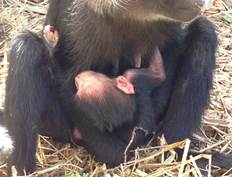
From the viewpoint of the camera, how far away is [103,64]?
468cm

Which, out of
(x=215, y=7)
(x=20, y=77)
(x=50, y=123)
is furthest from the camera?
(x=215, y=7)

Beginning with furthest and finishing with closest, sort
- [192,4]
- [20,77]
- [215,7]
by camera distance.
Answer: [215,7] → [20,77] → [192,4]

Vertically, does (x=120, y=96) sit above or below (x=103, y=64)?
below

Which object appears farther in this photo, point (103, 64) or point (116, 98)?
point (103, 64)

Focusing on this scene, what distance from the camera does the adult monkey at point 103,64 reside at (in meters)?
4.50

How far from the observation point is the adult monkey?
14.8 ft

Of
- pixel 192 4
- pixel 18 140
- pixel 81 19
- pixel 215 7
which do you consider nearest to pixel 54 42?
pixel 81 19

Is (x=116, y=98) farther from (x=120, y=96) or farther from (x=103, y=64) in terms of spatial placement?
(x=103, y=64)

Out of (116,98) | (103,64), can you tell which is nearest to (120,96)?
(116,98)

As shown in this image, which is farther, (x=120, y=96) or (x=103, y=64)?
(x=103, y=64)

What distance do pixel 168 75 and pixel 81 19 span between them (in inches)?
26.5

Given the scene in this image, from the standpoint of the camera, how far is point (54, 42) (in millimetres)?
4852

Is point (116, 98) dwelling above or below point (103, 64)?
below

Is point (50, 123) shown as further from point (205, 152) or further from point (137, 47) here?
point (205, 152)
